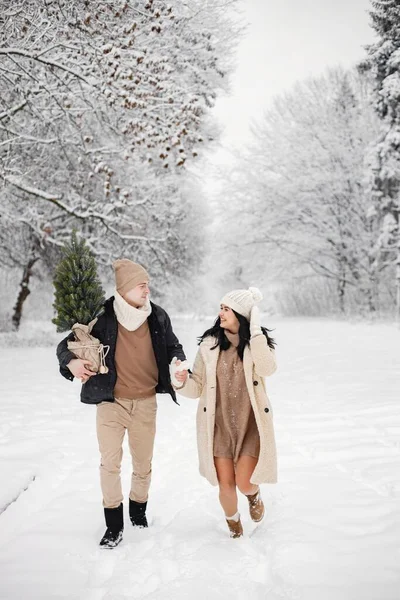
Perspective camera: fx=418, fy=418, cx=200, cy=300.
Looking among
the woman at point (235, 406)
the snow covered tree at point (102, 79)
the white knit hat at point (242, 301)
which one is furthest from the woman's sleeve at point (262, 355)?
the snow covered tree at point (102, 79)

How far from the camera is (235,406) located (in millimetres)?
3002

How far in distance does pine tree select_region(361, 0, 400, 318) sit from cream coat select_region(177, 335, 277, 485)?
1338 centimetres

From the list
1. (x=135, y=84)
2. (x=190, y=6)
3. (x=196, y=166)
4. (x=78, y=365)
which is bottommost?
(x=78, y=365)

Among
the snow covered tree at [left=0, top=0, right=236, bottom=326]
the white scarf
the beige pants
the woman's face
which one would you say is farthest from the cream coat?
the snow covered tree at [left=0, top=0, right=236, bottom=326]

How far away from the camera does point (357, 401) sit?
234 inches

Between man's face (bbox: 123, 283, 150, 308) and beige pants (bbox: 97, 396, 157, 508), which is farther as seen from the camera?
man's face (bbox: 123, 283, 150, 308)

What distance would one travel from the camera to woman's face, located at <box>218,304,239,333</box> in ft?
9.87

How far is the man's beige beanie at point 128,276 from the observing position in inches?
119

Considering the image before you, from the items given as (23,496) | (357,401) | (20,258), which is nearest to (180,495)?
(23,496)

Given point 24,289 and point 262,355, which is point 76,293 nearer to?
point 262,355

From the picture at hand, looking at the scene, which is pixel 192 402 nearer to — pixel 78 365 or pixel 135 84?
pixel 78 365

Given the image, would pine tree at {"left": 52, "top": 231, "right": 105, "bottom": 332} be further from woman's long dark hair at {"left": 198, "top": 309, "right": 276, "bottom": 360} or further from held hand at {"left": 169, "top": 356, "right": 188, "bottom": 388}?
woman's long dark hair at {"left": 198, "top": 309, "right": 276, "bottom": 360}

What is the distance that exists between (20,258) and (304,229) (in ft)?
40.8

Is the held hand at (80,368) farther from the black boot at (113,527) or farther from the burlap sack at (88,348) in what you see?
the black boot at (113,527)
